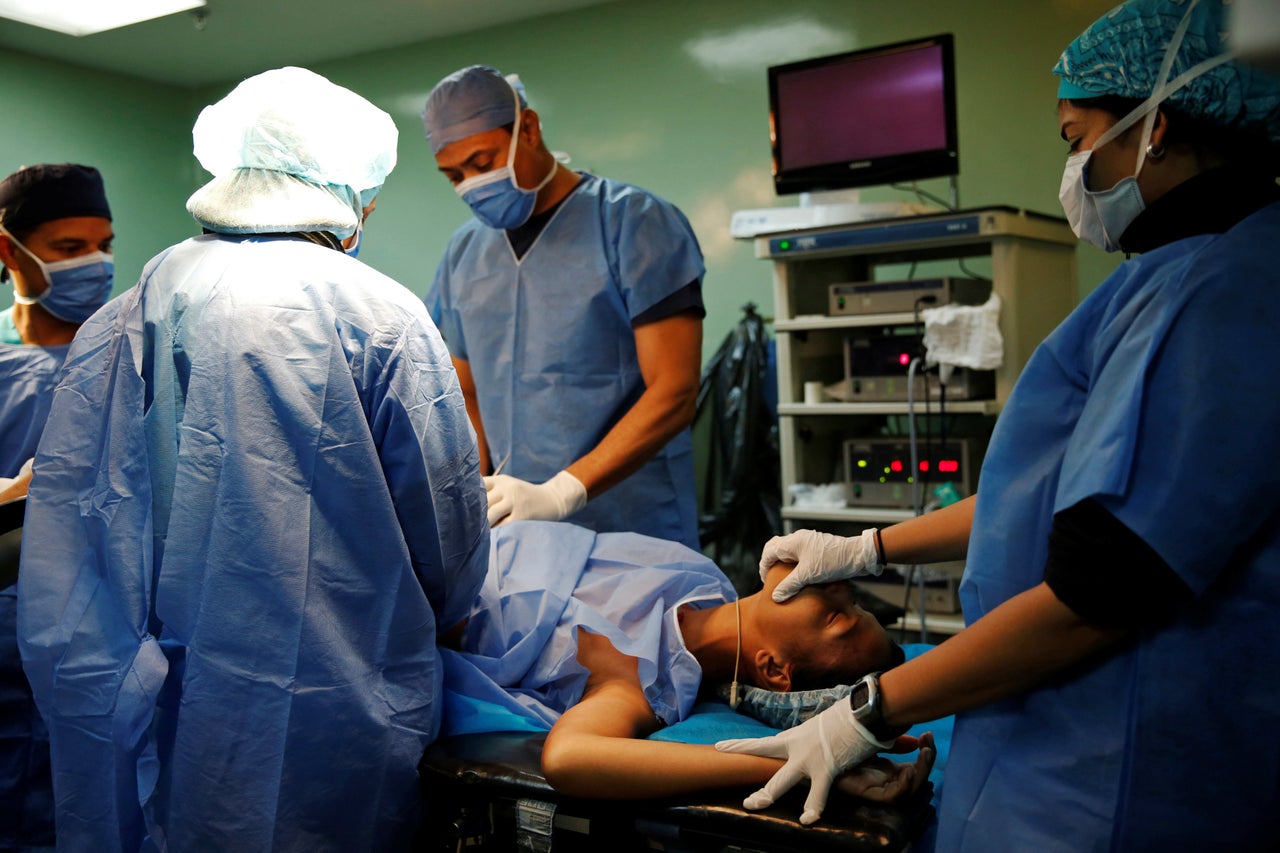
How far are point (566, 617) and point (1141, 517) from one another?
103 centimetres

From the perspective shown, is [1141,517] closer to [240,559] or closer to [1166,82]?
[1166,82]

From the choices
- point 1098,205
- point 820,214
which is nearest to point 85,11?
point 820,214

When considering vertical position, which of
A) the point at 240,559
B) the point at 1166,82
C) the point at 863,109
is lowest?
the point at 240,559

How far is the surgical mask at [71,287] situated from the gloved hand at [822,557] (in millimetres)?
1772

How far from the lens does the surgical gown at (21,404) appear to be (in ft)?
7.48

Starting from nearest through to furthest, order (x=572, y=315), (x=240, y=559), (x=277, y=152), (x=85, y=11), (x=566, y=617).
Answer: (x=240, y=559) → (x=277, y=152) → (x=566, y=617) → (x=572, y=315) → (x=85, y=11)

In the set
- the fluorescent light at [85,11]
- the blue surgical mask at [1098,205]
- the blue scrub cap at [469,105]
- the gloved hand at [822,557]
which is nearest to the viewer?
the blue surgical mask at [1098,205]

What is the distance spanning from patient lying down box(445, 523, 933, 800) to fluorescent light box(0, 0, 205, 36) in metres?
2.71

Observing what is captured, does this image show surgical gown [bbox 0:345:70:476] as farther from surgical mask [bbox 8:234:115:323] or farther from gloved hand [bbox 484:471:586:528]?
gloved hand [bbox 484:471:586:528]

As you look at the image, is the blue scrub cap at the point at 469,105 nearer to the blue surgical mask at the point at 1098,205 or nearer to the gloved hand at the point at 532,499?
the gloved hand at the point at 532,499

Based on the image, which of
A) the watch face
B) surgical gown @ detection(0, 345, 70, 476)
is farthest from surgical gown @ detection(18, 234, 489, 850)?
surgical gown @ detection(0, 345, 70, 476)

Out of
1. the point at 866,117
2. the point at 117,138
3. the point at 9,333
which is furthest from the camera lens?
the point at 117,138

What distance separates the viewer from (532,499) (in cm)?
205

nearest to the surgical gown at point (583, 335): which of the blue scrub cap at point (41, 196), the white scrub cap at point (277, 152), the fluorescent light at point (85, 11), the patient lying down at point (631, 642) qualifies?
the patient lying down at point (631, 642)
